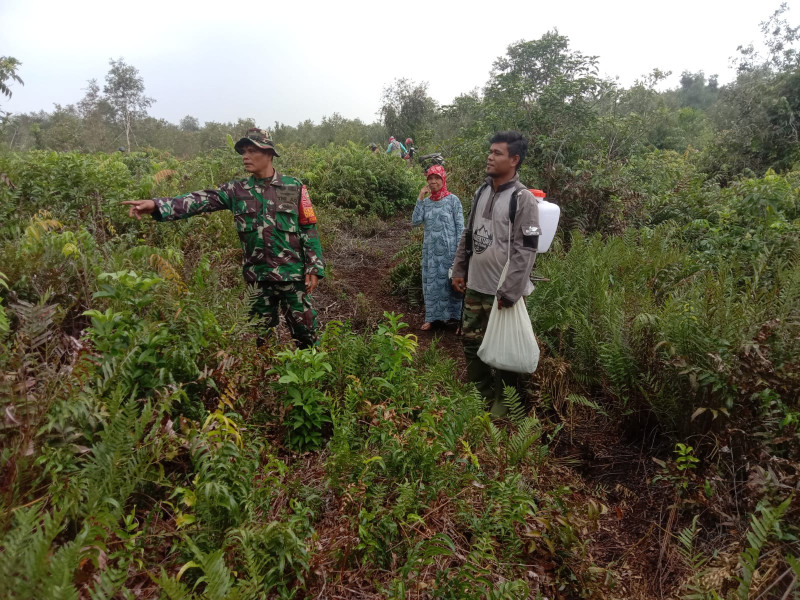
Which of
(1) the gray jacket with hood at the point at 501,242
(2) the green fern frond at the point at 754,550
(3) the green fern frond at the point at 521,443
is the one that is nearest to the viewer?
(2) the green fern frond at the point at 754,550

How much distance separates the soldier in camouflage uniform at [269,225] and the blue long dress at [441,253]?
1954 mm

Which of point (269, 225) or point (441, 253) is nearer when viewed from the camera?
point (269, 225)

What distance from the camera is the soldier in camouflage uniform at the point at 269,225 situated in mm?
3387

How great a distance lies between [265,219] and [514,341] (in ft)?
Result: 6.33

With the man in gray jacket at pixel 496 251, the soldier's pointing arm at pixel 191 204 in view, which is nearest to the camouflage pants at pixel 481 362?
the man in gray jacket at pixel 496 251

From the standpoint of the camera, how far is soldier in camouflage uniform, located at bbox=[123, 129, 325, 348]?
339cm

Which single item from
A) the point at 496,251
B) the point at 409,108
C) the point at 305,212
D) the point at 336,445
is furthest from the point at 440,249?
the point at 409,108

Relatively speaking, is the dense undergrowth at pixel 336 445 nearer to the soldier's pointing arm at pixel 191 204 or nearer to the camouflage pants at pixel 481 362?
the camouflage pants at pixel 481 362

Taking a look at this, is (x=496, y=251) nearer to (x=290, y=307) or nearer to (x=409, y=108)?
(x=290, y=307)

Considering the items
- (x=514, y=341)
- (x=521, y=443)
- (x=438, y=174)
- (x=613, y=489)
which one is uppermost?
(x=438, y=174)

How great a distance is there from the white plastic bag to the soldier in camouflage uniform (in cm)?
A: 136

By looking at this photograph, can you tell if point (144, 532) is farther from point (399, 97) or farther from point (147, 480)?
point (399, 97)

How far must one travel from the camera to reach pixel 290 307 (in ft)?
11.9

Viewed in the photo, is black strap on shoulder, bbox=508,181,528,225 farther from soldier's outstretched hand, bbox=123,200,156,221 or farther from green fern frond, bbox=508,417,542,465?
soldier's outstretched hand, bbox=123,200,156,221
